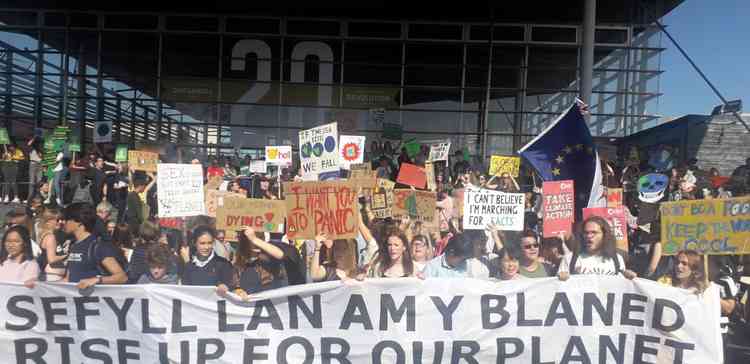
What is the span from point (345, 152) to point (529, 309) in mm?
4848

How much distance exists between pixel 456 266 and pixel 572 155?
184 cm

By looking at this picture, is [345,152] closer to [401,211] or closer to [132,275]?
[401,211]

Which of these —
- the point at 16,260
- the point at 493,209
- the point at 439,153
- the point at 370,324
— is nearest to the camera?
the point at 370,324

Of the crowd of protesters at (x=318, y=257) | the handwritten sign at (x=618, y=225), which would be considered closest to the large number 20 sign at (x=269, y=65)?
the crowd of protesters at (x=318, y=257)

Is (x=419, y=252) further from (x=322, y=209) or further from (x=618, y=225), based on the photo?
(x=618, y=225)

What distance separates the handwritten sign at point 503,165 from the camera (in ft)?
33.4

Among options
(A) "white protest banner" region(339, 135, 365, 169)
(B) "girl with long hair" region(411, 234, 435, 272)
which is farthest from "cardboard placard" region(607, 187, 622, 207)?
(A) "white protest banner" region(339, 135, 365, 169)

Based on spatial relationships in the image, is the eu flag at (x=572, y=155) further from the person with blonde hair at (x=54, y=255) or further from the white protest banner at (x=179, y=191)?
the person with blonde hair at (x=54, y=255)

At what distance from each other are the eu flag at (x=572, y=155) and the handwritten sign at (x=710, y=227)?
130 centimetres

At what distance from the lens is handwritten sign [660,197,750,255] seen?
473cm

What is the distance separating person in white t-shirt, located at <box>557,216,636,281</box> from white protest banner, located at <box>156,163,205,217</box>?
314 centimetres

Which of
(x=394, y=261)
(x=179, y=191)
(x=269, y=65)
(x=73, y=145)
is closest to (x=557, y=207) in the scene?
(x=394, y=261)

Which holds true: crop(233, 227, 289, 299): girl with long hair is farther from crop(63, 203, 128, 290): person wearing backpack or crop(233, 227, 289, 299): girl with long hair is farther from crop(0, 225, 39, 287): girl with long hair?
crop(0, 225, 39, 287): girl with long hair

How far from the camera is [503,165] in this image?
1027 cm
